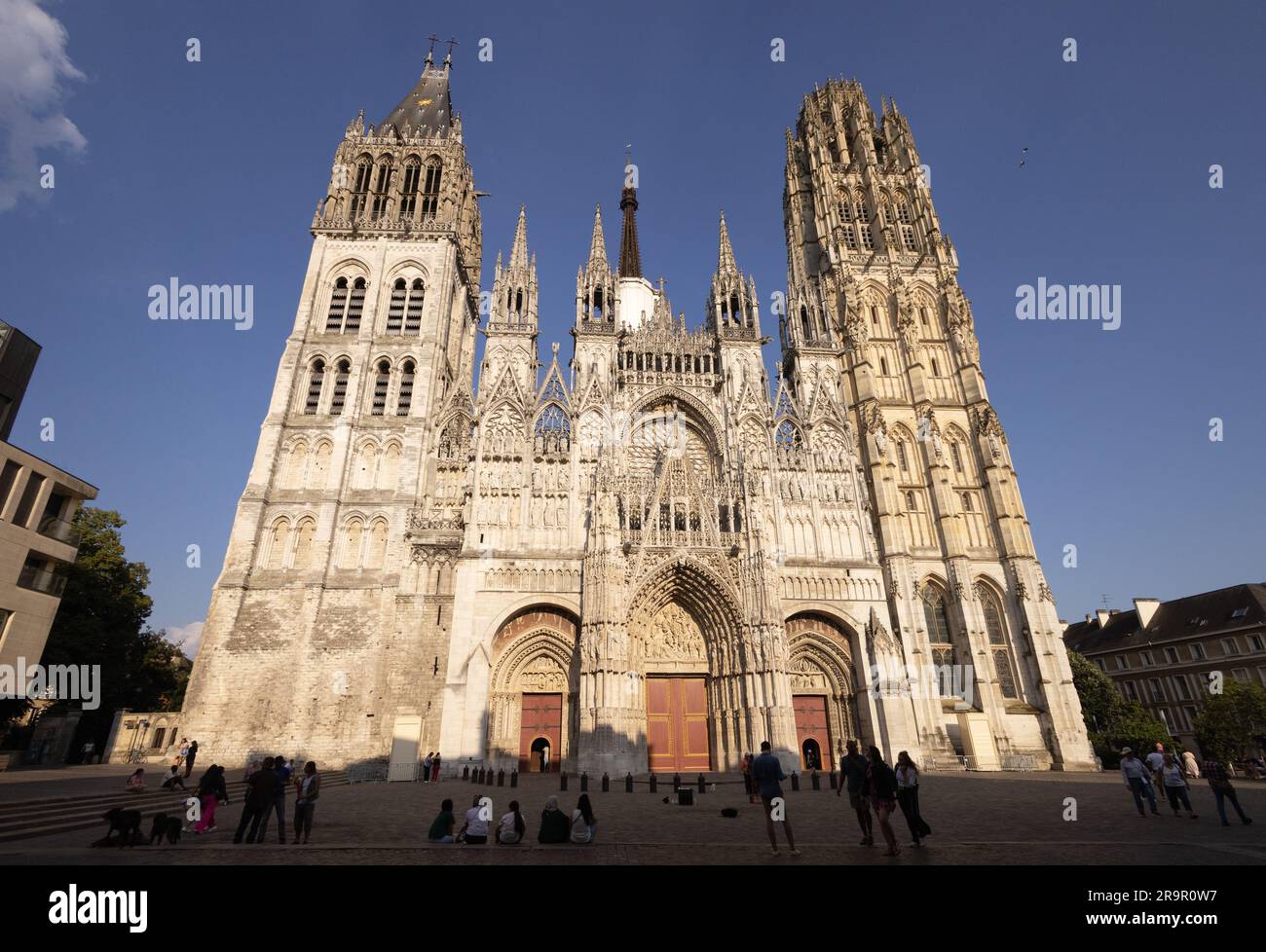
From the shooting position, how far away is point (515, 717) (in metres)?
24.7

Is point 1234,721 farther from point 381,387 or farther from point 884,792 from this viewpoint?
point 381,387

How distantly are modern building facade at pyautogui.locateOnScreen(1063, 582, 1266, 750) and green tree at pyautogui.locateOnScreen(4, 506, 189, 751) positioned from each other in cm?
5991

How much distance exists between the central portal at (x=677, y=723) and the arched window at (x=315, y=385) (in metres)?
22.5

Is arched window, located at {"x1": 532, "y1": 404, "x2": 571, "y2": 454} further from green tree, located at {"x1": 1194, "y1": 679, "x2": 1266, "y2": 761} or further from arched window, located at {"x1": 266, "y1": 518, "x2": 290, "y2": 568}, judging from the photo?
green tree, located at {"x1": 1194, "y1": 679, "x2": 1266, "y2": 761}

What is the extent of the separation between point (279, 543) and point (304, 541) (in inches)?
42.9

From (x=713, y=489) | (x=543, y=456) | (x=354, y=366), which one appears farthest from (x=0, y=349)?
(x=713, y=489)

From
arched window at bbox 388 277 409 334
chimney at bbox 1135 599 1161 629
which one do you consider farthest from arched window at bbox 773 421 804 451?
chimney at bbox 1135 599 1161 629

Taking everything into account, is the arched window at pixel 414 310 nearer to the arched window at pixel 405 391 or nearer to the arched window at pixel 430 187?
the arched window at pixel 405 391

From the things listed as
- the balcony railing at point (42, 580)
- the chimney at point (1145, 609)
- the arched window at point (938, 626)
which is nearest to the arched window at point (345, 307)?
the balcony railing at point (42, 580)

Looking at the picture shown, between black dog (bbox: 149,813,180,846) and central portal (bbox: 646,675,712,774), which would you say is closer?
black dog (bbox: 149,813,180,846)

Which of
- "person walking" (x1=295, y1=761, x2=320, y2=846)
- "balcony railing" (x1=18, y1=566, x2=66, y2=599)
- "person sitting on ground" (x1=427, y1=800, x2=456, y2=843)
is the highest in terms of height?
"balcony railing" (x1=18, y1=566, x2=66, y2=599)

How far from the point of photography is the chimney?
47709mm
